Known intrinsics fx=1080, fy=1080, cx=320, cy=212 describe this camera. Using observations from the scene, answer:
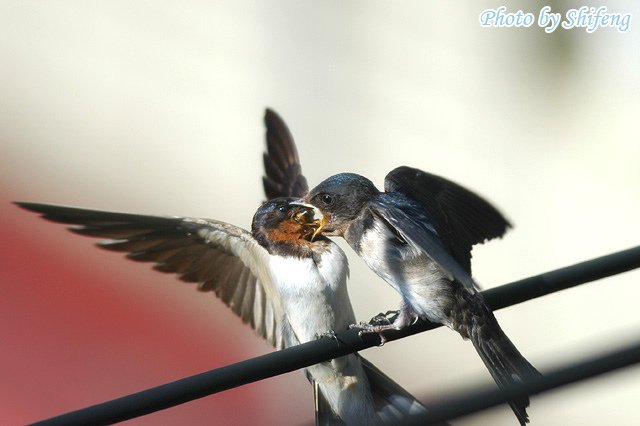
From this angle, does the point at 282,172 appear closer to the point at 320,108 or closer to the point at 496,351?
the point at 496,351

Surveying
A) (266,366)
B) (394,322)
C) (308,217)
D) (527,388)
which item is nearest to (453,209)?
(394,322)

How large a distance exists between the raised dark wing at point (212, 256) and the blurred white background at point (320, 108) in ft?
13.8

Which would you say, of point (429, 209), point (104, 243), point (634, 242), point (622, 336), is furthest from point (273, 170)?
point (634, 242)

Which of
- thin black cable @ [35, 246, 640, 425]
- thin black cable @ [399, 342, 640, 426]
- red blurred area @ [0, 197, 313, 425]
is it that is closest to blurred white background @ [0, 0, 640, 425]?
red blurred area @ [0, 197, 313, 425]

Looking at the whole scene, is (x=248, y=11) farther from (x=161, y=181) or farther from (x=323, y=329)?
(x=323, y=329)

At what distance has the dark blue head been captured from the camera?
3674mm

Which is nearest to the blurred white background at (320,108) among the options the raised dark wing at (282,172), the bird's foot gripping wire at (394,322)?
the raised dark wing at (282,172)

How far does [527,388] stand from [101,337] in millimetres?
7009

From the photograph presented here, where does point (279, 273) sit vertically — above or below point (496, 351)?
above

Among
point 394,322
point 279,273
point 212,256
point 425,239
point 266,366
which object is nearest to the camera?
point 266,366

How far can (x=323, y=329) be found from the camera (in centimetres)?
398

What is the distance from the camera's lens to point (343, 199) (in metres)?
3.70

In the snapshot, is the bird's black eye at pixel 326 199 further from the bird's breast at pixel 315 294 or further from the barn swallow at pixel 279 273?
the bird's breast at pixel 315 294

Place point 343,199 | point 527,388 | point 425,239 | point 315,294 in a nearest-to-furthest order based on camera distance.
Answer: point 527,388
point 425,239
point 343,199
point 315,294
